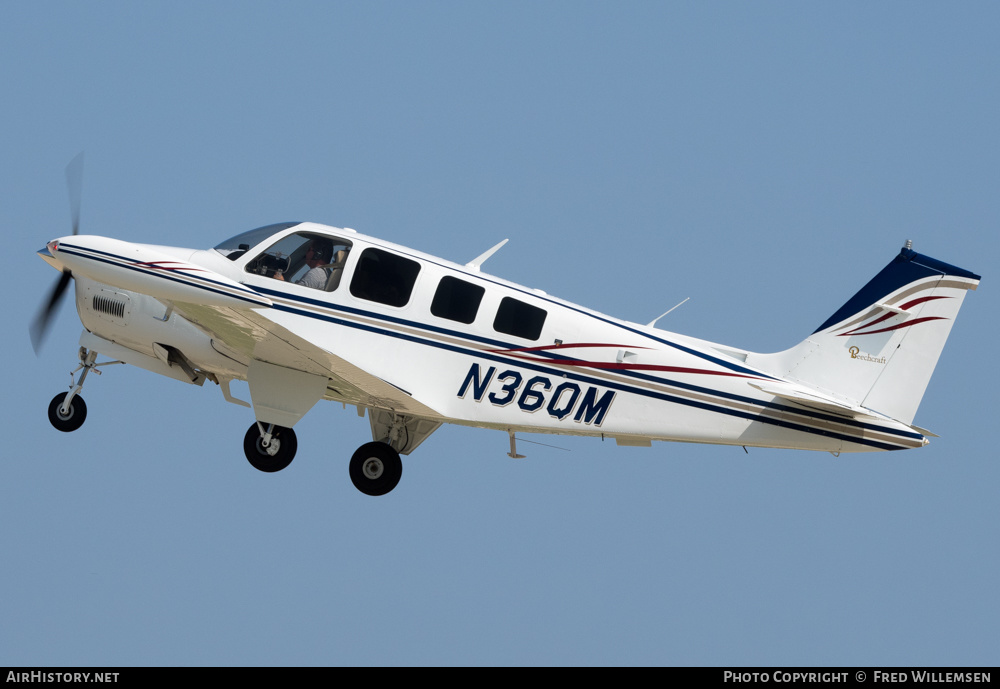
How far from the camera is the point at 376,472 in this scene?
13969mm

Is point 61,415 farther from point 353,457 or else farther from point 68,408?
point 353,457

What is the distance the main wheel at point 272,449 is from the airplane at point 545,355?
16 cm

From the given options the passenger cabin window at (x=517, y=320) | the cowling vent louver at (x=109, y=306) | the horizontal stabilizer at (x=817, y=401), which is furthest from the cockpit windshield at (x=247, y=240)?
the horizontal stabilizer at (x=817, y=401)

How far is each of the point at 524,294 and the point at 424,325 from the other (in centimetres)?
117

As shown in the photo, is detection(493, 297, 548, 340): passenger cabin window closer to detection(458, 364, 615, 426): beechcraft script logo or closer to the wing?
detection(458, 364, 615, 426): beechcraft script logo

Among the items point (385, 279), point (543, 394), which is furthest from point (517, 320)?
point (385, 279)

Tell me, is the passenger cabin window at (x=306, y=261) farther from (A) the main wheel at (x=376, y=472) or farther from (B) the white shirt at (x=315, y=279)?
(A) the main wheel at (x=376, y=472)

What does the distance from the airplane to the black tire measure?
3.05 m

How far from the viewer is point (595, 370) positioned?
12930 millimetres

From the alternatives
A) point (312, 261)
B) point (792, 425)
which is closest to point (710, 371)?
point (792, 425)

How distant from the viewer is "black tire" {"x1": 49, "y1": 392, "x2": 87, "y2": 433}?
1525cm

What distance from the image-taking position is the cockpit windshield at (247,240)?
1340 cm
